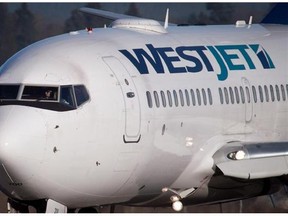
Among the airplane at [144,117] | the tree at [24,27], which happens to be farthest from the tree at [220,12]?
the airplane at [144,117]

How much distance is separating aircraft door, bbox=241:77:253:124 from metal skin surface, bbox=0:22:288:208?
28 mm

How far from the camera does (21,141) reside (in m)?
33.9

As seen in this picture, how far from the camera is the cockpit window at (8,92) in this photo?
114 ft

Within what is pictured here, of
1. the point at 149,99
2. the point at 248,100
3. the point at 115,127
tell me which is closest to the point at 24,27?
the point at 248,100

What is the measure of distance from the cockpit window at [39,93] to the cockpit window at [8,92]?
16 centimetres

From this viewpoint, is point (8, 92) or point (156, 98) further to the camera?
point (156, 98)

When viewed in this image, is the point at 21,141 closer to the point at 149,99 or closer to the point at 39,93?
the point at 39,93

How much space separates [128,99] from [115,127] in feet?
2.44

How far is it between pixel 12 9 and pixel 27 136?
28.3m

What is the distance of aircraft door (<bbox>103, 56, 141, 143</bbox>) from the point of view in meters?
35.8

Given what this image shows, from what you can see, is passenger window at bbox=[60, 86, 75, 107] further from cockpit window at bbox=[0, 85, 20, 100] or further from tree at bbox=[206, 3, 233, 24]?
tree at bbox=[206, 3, 233, 24]

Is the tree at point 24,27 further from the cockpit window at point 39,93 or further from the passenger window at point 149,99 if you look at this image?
the cockpit window at point 39,93

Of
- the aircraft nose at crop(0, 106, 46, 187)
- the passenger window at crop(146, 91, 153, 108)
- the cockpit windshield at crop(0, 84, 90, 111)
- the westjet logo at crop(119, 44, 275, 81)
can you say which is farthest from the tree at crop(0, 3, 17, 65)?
the aircraft nose at crop(0, 106, 46, 187)

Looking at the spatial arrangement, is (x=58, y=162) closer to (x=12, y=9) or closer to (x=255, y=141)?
(x=255, y=141)
